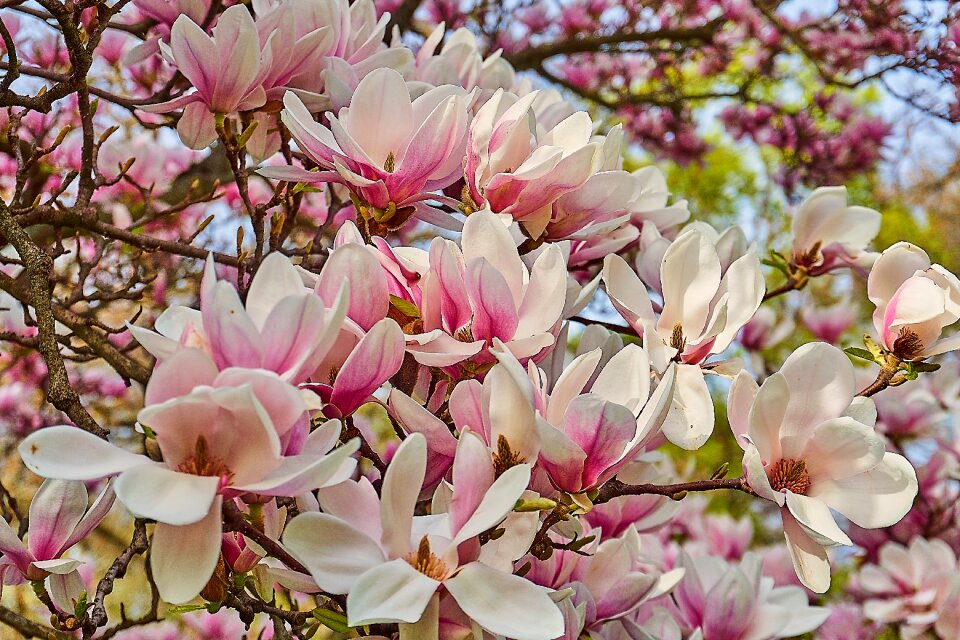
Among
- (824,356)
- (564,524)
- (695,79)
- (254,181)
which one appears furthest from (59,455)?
(695,79)

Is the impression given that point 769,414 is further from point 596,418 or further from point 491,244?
point 491,244

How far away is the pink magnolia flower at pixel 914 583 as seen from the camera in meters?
2.15

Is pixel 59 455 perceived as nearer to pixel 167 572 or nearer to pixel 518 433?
pixel 167 572

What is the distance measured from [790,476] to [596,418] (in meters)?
0.25

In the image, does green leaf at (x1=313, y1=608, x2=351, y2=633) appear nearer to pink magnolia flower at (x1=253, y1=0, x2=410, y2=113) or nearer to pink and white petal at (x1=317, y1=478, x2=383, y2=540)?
pink and white petal at (x1=317, y1=478, x2=383, y2=540)

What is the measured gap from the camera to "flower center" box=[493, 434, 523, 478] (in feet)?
2.62

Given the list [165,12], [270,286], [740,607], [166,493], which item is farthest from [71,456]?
[740,607]

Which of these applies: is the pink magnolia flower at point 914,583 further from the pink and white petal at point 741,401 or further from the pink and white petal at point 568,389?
the pink and white petal at point 568,389

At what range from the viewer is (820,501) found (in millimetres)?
871

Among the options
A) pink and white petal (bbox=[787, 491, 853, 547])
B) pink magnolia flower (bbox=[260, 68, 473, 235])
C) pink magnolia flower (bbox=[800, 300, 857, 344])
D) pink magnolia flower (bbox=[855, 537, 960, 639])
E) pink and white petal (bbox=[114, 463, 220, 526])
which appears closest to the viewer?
pink and white petal (bbox=[114, 463, 220, 526])

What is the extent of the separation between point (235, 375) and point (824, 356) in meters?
0.61

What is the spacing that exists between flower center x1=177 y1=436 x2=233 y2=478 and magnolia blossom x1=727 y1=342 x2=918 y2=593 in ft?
1.66

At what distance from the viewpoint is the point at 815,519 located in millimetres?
851

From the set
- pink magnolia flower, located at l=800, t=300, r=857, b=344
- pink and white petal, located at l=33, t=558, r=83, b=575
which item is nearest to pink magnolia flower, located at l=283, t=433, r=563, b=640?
pink and white petal, located at l=33, t=558, r=83, b=575
